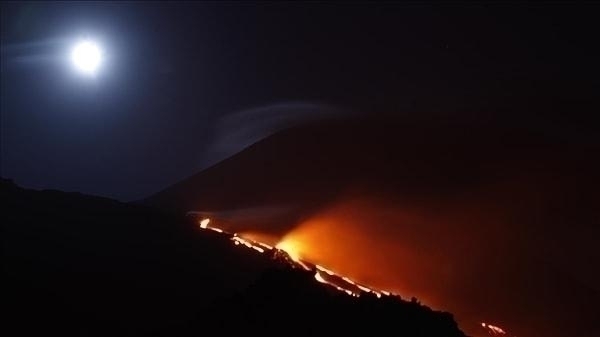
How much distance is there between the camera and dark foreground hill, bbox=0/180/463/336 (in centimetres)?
1956

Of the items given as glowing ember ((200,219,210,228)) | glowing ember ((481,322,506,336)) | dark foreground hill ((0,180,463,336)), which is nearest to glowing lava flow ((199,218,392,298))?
glowing ember ((200,219,210,228))

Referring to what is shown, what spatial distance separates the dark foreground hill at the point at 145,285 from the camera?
19.6 m

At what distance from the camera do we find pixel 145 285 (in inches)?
1030

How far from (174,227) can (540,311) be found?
19567mm

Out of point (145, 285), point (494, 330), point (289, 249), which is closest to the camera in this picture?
point (145, 285)

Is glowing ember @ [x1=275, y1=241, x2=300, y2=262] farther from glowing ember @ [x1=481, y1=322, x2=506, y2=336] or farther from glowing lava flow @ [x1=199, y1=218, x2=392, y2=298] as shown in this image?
glowing ember @ [x1=481, y1=322, x2=506, y2=336]

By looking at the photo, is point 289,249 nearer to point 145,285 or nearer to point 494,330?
point 494,330

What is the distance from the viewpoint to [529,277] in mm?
41500

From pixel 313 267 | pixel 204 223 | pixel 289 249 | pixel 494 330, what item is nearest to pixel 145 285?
pixel 313 267

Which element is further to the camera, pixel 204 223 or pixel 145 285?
pixel 204 223

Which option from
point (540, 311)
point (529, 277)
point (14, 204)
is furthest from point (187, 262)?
point (529, 277)

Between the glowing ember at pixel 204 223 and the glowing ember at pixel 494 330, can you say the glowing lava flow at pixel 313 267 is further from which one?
the glowing ember at pixel 494 330

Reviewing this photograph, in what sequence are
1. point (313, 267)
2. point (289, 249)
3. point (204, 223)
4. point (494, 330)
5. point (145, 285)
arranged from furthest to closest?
point (204, 223)
point (289, 249)
point (313, 267)
point (494, 330)
point (145, 285)

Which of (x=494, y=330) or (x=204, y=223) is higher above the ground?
(x=204, y=223)
